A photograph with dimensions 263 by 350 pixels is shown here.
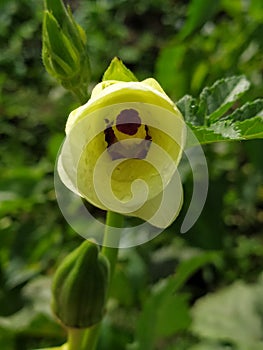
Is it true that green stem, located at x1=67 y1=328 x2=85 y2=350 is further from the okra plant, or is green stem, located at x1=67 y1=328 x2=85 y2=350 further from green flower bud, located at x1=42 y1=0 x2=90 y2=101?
green flower bud, located at x1=42 y1=0 x2=90 y2=101

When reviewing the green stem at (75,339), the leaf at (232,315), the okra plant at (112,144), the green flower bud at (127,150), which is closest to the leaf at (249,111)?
the okra plant at (112,144)

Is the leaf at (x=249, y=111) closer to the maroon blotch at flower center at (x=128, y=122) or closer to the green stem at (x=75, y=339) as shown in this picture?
the maroon blotch at flower center at (x=128, y=122)

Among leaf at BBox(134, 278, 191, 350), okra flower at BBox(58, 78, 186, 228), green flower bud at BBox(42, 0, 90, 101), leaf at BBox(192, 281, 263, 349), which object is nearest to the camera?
okra flower at BBox(58, 78, 186, 228)

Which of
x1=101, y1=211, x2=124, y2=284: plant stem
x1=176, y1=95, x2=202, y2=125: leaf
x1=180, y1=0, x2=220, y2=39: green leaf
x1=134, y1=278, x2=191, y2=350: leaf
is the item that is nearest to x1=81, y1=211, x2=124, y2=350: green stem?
x1=101, y1=211, x2=124, y2=284: plant stem

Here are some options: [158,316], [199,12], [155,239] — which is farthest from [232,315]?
[199,12]

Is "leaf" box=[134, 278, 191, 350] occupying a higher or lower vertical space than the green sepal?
lower

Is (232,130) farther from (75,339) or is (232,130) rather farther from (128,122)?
(75,339)
